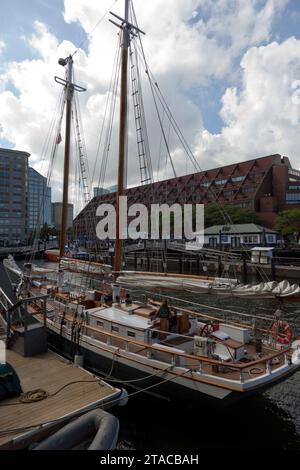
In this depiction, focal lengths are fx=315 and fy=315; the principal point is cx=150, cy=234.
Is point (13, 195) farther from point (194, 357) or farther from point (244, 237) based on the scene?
point (194, 357)

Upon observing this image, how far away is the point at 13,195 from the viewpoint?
124 metres

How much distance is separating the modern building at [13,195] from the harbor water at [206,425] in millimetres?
121397

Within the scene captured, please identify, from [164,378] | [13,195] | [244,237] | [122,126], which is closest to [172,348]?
[164,378]

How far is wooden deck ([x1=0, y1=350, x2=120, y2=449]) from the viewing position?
734 centimetres

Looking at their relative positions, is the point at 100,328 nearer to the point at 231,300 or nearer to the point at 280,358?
the point at 280,358

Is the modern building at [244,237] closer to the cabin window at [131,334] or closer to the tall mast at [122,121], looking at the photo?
the tall mast at [122,121]

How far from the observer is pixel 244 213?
8044 cm

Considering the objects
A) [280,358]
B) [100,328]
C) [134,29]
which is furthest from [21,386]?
[134,29]

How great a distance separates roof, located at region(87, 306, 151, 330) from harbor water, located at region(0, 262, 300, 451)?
2.23 metres

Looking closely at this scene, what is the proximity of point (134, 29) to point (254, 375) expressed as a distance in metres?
17.8

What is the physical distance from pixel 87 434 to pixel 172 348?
381 cm

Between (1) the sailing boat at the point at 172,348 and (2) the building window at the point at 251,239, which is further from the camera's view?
(2) the building window at the point at 251,239

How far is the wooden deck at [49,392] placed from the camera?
7.34m

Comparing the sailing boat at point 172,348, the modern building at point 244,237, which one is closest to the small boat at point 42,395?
the sailing boat at point 172,348
